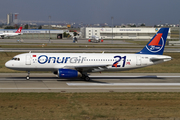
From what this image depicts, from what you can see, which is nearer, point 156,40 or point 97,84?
point 97,84

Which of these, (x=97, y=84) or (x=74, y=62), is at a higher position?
(x=74, y=62)

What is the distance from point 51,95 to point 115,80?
12.9 metres

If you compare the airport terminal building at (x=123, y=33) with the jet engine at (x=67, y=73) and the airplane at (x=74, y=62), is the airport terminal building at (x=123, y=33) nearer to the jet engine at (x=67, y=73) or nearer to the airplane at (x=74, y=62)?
the airplane at (x=74, y=62)

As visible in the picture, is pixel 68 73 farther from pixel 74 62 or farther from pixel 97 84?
pixel 97 84

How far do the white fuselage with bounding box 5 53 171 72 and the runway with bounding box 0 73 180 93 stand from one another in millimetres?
1854

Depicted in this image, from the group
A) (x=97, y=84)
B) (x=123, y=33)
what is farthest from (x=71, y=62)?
(x=123, y=33)

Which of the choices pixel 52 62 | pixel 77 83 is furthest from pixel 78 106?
pixel 52 62

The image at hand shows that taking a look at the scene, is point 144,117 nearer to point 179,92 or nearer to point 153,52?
point 179,92

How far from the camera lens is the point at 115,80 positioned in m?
36.0

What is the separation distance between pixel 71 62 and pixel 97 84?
4.91 m

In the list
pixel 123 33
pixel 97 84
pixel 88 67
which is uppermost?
pixel 123 33

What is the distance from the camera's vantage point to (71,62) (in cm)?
3434

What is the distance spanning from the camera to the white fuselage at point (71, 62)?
33.8 meters

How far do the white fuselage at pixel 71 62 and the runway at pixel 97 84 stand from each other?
1.85m
